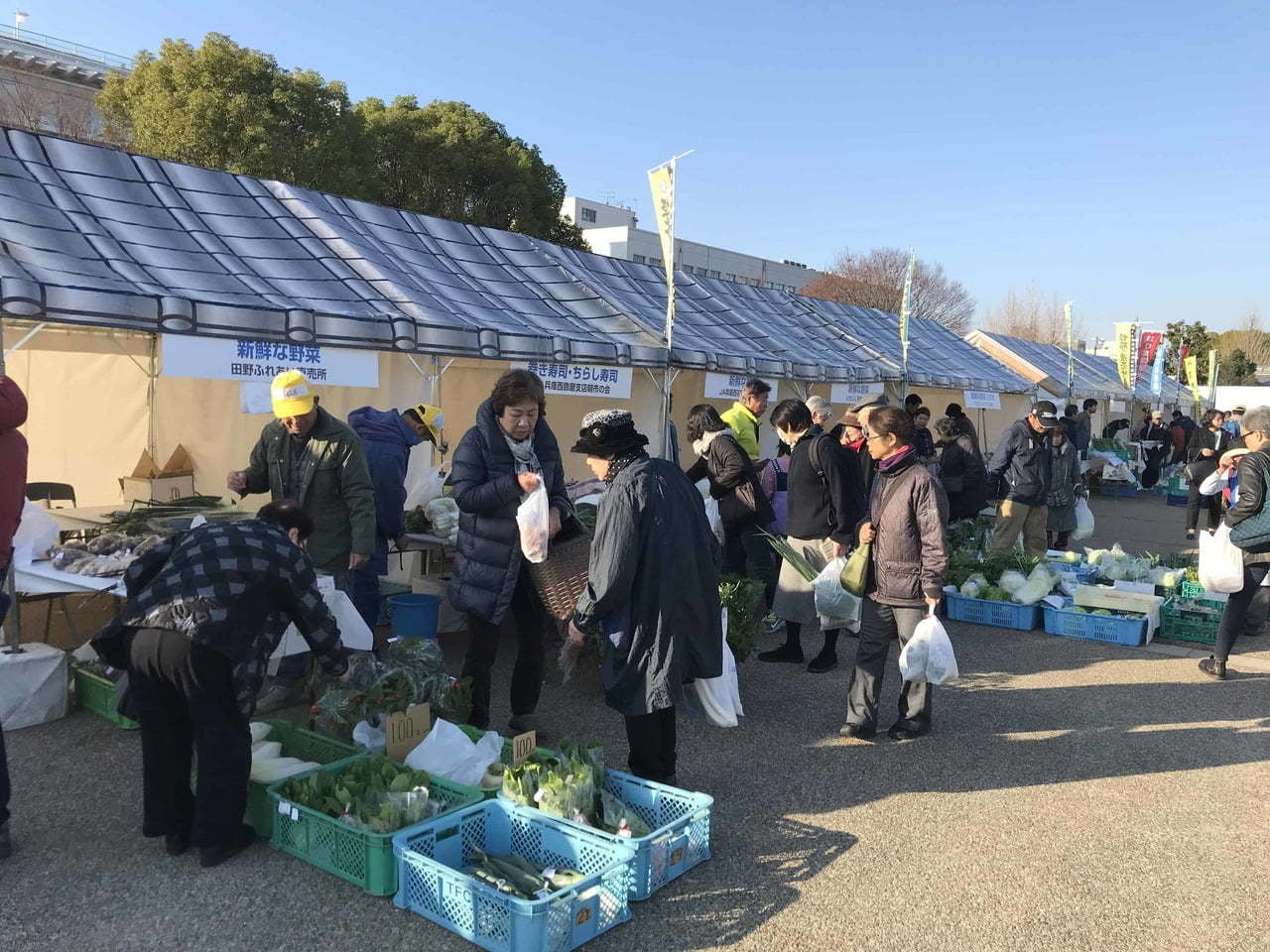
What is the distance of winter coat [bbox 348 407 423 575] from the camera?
Result: 5.67m

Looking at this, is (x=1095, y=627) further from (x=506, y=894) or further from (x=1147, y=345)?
(x=1147, y=345)

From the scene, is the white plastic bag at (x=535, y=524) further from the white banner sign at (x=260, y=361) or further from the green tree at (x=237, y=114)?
the green tree at (x=237, y=114)

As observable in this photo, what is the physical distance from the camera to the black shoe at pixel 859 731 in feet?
15.9

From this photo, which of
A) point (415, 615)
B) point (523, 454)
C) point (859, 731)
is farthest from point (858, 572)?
point (415, 615)

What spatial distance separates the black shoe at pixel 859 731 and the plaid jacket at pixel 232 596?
9.11 feet

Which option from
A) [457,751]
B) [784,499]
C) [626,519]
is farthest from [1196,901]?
[784,499]

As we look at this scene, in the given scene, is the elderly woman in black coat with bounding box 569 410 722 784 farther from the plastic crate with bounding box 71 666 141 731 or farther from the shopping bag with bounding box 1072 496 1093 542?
the shopping bag with bounding box 1072 496 1093 542

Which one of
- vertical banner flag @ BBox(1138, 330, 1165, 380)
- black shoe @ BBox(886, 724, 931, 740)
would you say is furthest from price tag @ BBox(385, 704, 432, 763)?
vertical banner flag @ BBox(1138, 330, 1165, 380)

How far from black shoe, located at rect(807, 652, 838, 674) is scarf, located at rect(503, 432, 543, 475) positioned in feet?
8.92

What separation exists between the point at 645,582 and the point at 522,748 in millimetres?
883

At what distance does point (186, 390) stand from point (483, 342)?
3.30m

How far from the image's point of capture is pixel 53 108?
34375 millimetres

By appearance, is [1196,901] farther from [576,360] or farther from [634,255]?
[634,255]

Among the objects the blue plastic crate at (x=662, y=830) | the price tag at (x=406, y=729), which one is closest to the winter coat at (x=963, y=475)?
the blue plastic crate at (x=662, y=830)
